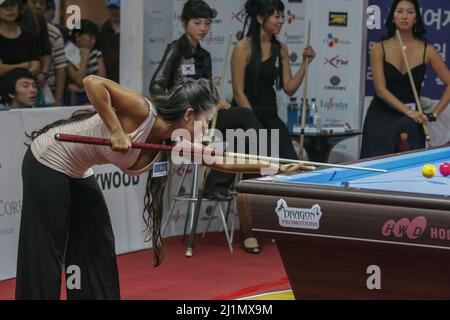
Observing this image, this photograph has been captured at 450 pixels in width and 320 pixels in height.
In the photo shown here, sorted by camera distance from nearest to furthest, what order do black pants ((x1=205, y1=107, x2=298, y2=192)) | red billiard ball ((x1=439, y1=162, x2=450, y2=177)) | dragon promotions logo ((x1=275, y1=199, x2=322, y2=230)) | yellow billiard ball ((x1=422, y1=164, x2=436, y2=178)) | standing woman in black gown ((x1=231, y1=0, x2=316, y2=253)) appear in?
1. dragon promotions logo ((x1=275, y1=199, x2=322, y2=230))
2. yellow billiard ball ((x1=422, y1=164, x2=436, y2=178))
3. red billiard ball ((x1=439, y1=162, x2=450, y2=177))
4. black pants ((x1=205, y1=107, x2=298, y2=192))
5. standing woman in black gown ((x1=231, y1=0, x2=316, y2=253))

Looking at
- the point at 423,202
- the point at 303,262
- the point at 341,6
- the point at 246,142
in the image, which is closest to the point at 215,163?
the point at 303,262

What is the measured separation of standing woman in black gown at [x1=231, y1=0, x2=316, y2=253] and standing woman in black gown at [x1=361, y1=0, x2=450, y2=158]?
71cm

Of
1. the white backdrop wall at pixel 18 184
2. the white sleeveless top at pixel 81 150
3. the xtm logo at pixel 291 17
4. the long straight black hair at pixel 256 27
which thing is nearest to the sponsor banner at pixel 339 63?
the xtm logo at pixel 291 17

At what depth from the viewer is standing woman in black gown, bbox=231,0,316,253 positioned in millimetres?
8008

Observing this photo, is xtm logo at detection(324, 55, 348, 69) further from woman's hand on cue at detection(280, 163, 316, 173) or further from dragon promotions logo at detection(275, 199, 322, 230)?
dragon promotions logo at detection(275, 199, 322, 230)

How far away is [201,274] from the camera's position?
708 centimetres

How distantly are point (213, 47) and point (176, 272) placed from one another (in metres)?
2.13

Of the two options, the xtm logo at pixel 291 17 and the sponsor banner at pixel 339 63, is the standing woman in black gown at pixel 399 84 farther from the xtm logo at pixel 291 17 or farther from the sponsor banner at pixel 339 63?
the xtm logo at pixel 291 17

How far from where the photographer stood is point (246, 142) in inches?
309

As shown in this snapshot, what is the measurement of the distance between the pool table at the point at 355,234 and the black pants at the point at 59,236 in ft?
2.64

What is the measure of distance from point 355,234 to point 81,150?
1.33 metres

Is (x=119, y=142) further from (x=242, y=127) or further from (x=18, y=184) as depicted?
(x=242, y=127)

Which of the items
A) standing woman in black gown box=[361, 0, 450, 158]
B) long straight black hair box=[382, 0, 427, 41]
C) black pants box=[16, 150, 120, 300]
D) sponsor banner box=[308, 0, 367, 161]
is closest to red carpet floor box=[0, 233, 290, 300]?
black pants box=[16, 150, 120, 300]
